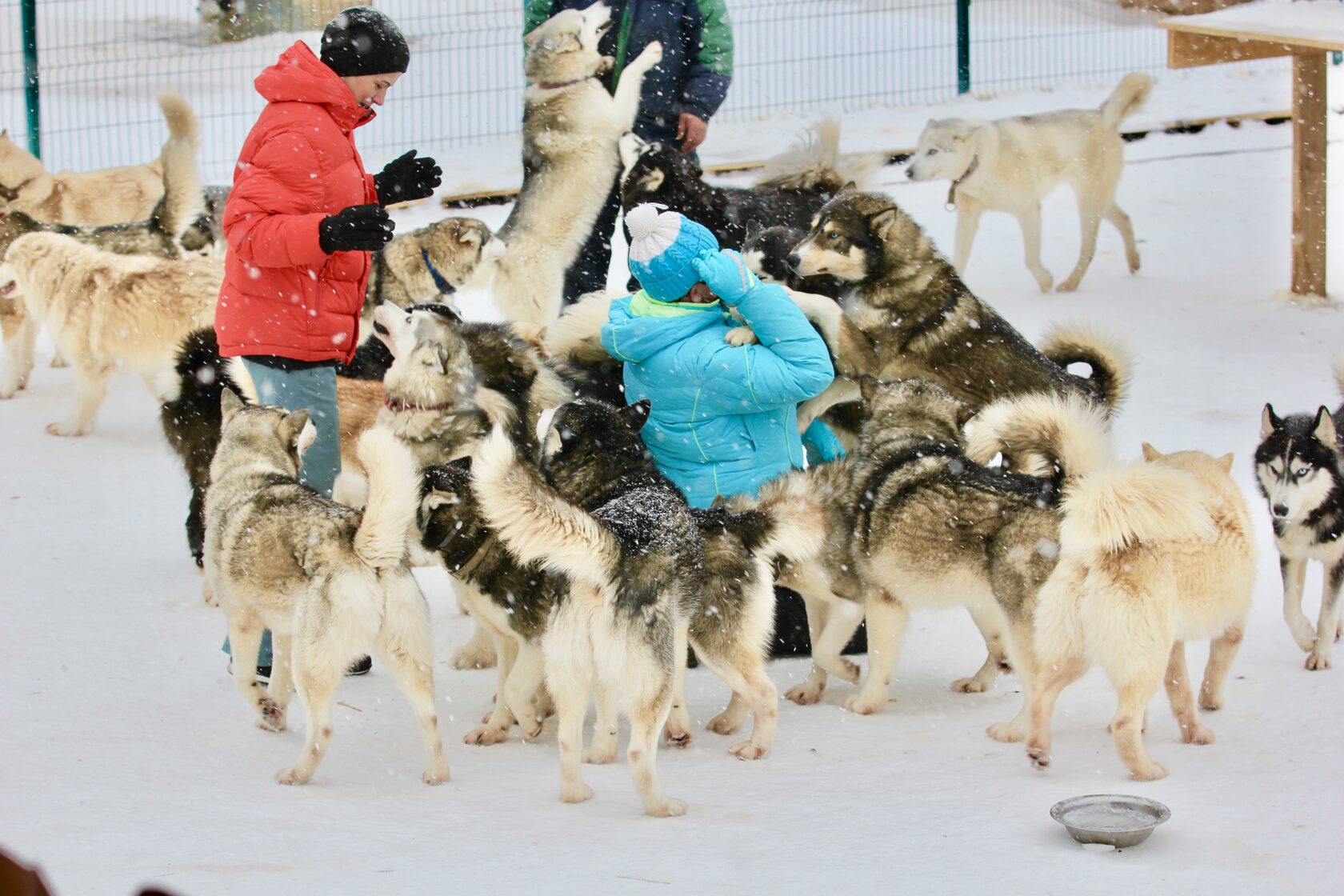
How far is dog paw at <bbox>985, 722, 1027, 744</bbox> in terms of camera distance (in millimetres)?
3973

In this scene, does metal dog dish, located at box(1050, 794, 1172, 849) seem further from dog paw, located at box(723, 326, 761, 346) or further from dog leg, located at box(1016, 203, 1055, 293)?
dog leg, located at box(1016, 203, 1055, 293)

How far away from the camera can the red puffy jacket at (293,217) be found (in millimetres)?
4070

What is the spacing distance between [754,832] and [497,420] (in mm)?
1620

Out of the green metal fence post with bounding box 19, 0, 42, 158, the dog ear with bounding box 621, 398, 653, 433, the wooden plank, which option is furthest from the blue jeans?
the green metal fence post with bounding box 19, 0, 42, 158

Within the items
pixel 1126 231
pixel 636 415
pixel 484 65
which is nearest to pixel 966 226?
pixel 1126 231

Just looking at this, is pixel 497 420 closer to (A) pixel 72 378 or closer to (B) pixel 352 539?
(B) pixel 352 539

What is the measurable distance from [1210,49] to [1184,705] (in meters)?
5.46

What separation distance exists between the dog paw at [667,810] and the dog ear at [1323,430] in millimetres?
2439

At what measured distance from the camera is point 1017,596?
3746 mm

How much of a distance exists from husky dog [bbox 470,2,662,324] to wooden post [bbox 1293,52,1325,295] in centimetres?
387

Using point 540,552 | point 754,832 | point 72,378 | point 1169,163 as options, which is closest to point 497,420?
point 540,552

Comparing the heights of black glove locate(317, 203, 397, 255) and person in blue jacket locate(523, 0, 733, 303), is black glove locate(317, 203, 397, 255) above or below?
below

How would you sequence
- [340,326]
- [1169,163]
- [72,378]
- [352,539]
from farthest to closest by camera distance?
[1169,163] → [72,378] → [340,326] → [352,539]

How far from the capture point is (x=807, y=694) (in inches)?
172
